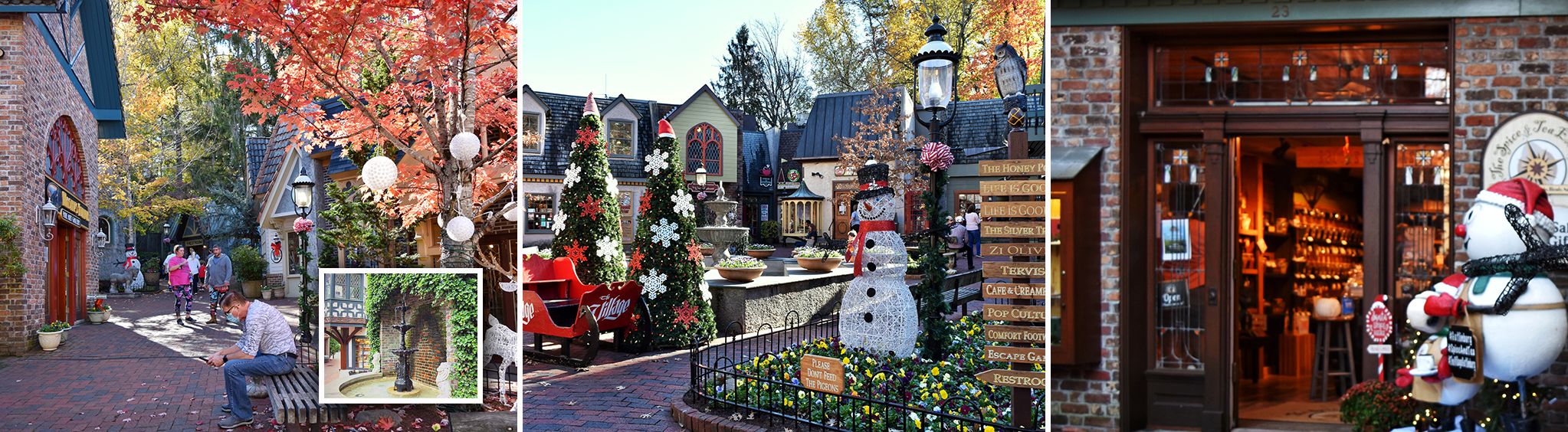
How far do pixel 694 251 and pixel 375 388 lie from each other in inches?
150

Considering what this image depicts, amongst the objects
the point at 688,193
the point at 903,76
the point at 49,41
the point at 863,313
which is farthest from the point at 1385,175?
the point at 49,41

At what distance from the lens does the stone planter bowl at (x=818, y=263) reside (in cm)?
745

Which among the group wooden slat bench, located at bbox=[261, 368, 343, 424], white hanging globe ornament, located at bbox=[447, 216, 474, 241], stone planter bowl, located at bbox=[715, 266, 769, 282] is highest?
white hanging globe ornament, located at bbox=[447, 216, 474, 241]

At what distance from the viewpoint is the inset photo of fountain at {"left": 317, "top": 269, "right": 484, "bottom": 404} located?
5504 mm

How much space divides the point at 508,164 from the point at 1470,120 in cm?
543

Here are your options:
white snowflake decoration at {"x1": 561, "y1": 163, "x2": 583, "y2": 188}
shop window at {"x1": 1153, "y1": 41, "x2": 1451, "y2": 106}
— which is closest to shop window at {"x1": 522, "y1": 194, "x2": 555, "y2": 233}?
white snowflake decoration at {"x1": 561, "y1": 163, "x2": 583, "y2": 188}

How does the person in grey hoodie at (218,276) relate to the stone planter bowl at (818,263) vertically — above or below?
below

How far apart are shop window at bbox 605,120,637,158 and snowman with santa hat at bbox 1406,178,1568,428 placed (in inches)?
186

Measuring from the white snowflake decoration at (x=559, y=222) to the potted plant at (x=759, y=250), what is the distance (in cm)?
170

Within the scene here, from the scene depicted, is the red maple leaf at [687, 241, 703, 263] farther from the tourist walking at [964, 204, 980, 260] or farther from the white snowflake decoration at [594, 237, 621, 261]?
the tourist walking at [964, 204, 980, 260]

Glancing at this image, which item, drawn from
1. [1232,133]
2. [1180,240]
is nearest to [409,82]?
[1180,240]

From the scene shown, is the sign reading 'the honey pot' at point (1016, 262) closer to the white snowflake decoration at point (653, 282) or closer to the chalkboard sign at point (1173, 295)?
the chalkboard sign at point (1173, 295)

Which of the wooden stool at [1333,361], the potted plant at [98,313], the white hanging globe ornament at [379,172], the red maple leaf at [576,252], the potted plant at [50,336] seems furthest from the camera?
the potted plant at [98,313]

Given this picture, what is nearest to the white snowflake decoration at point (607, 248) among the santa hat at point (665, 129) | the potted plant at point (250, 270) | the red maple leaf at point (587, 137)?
the red maple leaf at point (587, 137)
